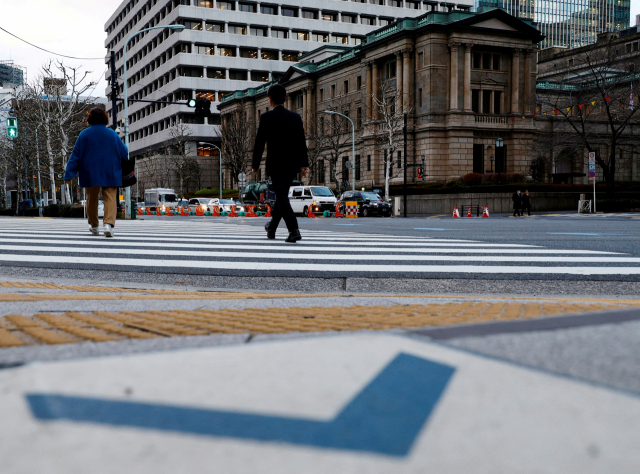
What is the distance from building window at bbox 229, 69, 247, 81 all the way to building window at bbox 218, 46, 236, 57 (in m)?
2.24

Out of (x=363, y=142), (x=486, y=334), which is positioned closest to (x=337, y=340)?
(x=486, y=334)

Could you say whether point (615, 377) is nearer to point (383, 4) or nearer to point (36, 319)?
point (36, 319)

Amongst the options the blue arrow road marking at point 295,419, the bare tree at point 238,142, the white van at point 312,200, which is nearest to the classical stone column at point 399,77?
the bare tree at point 238,142

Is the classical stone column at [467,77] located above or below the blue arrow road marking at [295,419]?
above

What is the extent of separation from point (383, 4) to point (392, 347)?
9757 centimetres

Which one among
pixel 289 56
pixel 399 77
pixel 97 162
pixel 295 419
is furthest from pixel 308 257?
pixel 289 56

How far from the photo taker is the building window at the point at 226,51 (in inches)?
3354

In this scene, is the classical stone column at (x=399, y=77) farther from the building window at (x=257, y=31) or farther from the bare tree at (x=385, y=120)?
the building window at (x=257, y=31)

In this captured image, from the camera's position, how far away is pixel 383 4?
92062 millimetres

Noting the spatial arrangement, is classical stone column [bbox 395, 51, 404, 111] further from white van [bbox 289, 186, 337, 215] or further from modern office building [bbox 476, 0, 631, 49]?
modern office building [bbox 476, 0, 631, 49]

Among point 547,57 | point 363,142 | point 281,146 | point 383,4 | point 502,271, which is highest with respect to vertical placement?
point 383,4

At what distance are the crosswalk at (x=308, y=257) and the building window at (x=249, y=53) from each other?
3257 inches

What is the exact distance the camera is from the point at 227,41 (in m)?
84.2

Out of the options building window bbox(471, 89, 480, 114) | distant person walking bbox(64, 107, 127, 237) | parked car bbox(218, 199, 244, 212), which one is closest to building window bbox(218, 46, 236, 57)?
building window bbox(471, 89, 480, 114)
